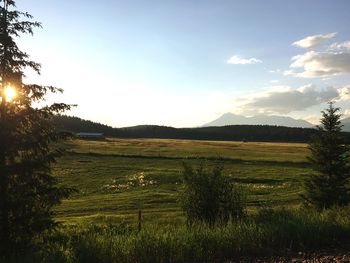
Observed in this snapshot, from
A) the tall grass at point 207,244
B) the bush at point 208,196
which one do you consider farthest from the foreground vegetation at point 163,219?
the bush at point 208,196

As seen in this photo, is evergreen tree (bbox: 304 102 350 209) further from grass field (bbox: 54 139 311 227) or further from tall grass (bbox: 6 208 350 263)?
tall grass (bbox: 6 208 350 263)

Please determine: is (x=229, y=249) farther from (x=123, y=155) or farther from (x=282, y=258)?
(x=123, y=155)

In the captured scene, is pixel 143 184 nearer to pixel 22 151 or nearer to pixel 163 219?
pixel 163 219

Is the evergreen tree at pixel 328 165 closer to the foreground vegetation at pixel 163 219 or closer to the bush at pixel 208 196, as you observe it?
the foreground vegetation at pixel 163 219

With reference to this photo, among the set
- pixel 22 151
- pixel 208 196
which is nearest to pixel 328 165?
pixel 208 196

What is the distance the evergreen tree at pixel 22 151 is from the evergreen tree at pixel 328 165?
22301 mm

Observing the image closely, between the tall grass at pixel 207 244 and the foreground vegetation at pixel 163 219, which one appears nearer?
the tall grass at pixel 207 244

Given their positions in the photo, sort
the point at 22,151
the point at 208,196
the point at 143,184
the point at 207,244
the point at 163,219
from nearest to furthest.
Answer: the point at 207,244 → the point at 22,151 → the point at 208,196 → the point at 163,219 → the point at 143,184

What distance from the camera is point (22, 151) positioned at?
567 inches

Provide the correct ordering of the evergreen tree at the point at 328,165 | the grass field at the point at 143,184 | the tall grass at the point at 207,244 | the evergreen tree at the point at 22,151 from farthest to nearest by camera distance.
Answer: the grass field at the point at 143,184
the evergreen tree at the point at 328,165
the evergreen tree at the point at 22,151
the tall grass at the point at 207,244

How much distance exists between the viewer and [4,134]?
45.2 ft

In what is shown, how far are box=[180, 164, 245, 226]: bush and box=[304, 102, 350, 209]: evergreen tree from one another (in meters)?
14.8

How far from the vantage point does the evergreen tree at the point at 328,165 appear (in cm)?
3231

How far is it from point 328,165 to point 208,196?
17.6 meters
